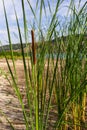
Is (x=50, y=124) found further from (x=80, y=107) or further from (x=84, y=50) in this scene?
(x=84, y=50)

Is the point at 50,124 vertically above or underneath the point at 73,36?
underneath

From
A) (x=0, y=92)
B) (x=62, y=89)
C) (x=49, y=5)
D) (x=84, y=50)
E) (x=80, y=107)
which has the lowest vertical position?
(x=0, y=92)

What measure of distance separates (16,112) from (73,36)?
1221 millimetres

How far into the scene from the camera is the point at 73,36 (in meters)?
1.76

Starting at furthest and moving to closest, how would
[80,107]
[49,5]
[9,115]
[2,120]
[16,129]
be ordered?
[9,115] → [2,120] → [16,129] → [80,107] → [49,5]

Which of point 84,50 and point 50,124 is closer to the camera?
point 84,50

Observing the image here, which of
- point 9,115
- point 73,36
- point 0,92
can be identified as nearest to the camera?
point 73,36

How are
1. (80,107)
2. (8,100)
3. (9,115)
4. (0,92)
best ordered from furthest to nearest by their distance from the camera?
(0,92) < (8,100) < (9,115) < (80,107)

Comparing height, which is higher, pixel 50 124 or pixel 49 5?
pixel 49 5

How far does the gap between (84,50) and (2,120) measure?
1.06m

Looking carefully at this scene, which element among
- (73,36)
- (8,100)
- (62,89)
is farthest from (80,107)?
(8,100)

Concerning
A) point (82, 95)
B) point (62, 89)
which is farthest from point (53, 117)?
point (62, 89)

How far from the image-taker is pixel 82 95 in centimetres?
206

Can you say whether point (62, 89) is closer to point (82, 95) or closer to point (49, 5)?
point (82, 95)
